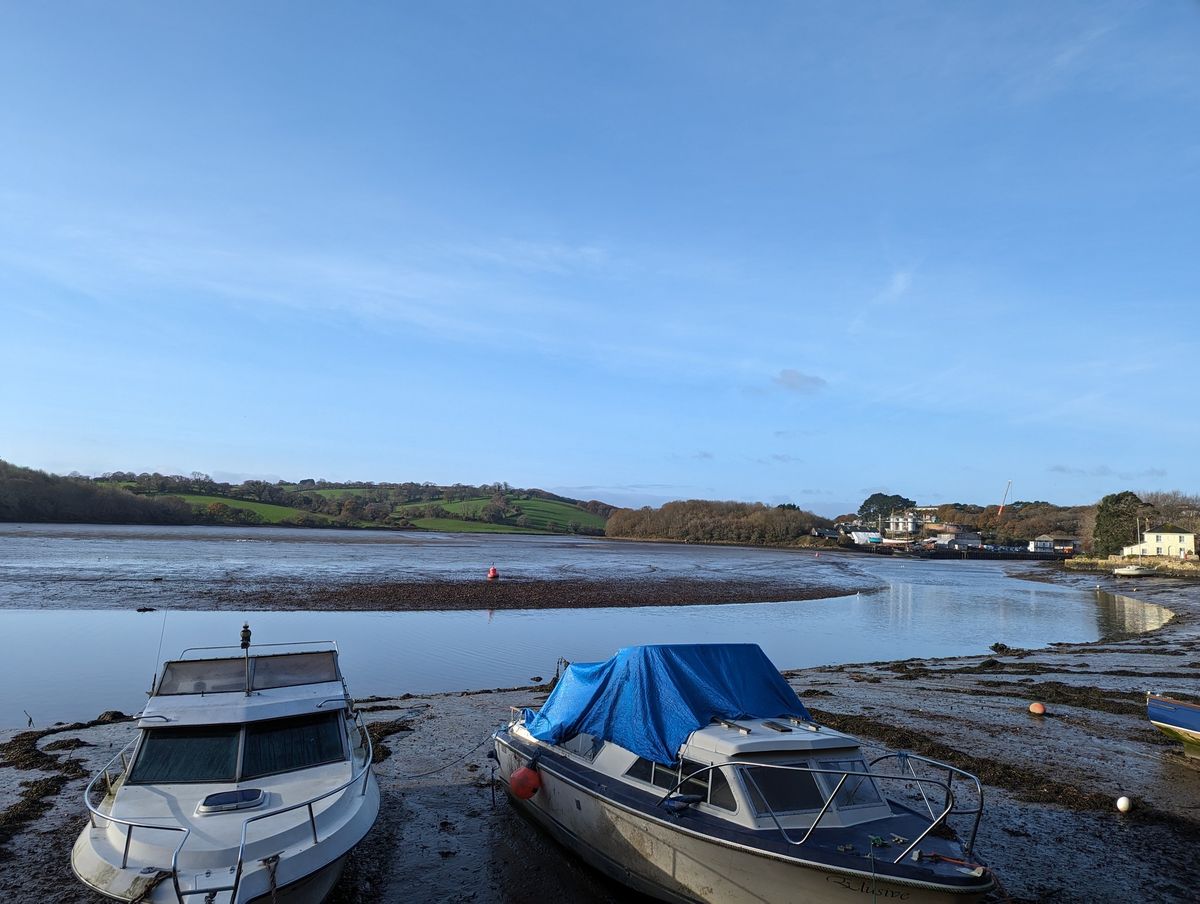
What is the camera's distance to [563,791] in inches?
383

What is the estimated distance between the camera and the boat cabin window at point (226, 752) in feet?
27.8

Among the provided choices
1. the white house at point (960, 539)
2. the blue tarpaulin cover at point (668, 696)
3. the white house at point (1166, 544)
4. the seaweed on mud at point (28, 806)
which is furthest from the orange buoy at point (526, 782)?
the white house at point (960, 539)

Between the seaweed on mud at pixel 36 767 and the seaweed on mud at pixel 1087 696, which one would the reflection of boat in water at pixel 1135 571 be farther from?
the seaweed on mud at pixel 36 767

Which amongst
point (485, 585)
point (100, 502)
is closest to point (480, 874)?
point (485, 585)

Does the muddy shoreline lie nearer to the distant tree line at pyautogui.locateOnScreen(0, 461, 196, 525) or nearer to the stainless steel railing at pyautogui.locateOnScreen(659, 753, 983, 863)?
the stainless steel railing at pyautogui.locateOnScreen(659, 753, 983, 863)

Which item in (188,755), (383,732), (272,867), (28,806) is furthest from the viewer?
(383,732)

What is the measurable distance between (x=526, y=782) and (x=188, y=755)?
4119 mm

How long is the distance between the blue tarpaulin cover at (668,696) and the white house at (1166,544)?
3746 inches

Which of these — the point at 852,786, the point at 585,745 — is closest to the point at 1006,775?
the point at 852,786

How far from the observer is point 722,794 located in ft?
26.5

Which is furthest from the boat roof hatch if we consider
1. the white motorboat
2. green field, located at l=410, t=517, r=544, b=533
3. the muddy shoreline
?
green field, located at l=410, t=517, r=544, b=533

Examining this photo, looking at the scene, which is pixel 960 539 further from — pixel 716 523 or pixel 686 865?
pixel 686 865

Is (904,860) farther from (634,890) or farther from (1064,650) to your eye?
(1064,650)

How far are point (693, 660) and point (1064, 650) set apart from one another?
26612 mm
